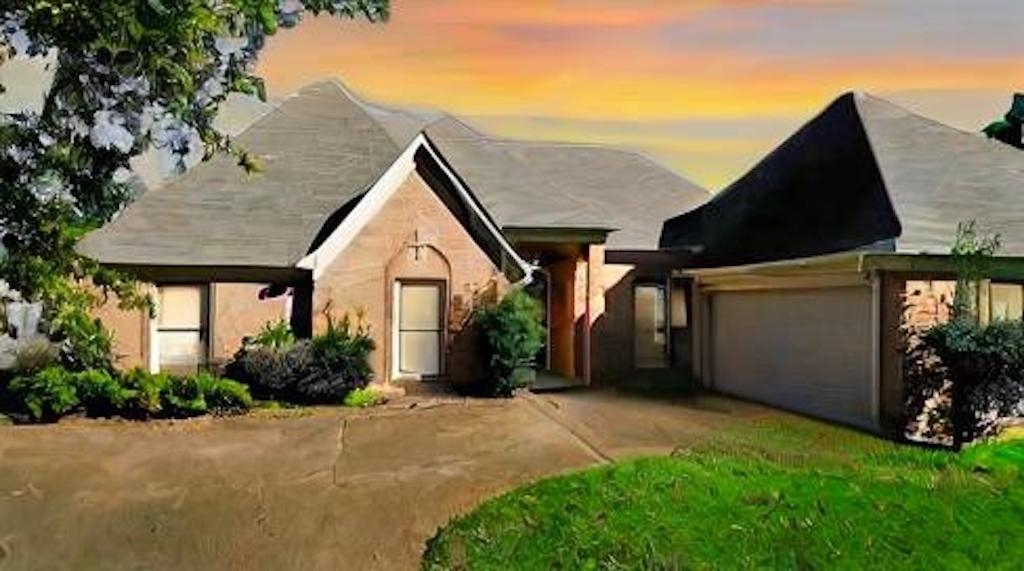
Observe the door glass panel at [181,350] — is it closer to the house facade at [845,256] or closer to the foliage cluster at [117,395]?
the foliage cluster at [117,395]

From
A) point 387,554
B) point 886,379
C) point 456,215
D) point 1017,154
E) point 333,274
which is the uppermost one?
point 1017,154

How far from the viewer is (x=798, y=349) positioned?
1748 cm

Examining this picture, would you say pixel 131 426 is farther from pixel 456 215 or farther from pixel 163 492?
pixel 456 215

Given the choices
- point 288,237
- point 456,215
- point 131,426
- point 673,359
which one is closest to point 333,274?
point 288,237

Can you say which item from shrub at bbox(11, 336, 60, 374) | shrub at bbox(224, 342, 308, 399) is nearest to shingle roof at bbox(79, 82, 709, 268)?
shrub at bbox(11, 336, 60, 374)

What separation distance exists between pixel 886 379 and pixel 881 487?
4.89 m

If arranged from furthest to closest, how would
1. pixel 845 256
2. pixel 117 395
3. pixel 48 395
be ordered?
1. pixel 117 395
2. pixel 48 395
3. pixel 845 256

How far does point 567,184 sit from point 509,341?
9274mm

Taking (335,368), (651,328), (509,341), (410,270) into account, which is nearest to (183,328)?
(335,368)

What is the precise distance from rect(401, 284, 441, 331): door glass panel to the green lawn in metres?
8.11

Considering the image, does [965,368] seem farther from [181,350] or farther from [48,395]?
[48,395]

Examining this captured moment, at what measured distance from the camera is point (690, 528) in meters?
9.12

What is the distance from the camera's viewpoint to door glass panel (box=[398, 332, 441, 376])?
18750mm

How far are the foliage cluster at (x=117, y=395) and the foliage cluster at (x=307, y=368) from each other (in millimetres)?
1074
